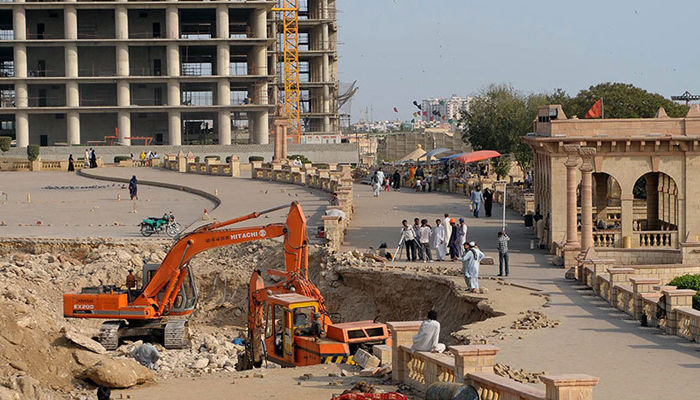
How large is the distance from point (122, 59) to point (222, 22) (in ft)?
29.1

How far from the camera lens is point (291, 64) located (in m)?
115

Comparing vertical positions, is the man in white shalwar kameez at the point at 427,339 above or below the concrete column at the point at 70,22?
below

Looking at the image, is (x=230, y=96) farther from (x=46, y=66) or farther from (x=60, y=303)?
(x=60, y=303)

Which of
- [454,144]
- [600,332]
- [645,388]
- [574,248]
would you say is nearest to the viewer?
[645,388]

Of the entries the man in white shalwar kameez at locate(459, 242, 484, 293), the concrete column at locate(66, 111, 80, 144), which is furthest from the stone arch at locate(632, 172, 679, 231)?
the concrete column at locate(66, 111, 80, 144)

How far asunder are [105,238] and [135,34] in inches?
2475

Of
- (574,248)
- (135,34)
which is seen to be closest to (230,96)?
(135,34)

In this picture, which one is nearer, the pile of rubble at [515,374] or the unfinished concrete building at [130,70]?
the pile of rubble at [515,374]

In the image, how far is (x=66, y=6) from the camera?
9500 cm

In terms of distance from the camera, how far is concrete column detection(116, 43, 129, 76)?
9588cm

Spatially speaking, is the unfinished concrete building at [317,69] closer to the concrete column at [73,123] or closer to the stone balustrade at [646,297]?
the concrete column at [73,123]

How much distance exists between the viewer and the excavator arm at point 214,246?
25109 millimetres

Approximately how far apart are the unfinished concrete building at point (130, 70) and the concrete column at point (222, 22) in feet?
0.29

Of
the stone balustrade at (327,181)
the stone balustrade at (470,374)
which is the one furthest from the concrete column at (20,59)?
the stone balustrade at (470,374)
